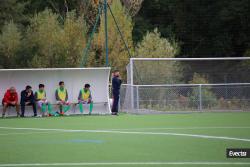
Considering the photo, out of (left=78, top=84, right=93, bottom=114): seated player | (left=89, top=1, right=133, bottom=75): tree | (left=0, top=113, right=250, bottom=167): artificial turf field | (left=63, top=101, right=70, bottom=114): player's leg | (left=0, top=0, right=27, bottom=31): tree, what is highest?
(left=0, top=0, right=27, bottom=31): tree

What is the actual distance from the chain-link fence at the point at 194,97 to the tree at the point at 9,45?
18495 mm

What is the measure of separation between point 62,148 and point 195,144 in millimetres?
2606

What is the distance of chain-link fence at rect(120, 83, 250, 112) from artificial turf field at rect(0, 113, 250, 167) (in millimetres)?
8219

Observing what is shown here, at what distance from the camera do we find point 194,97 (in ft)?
89.3

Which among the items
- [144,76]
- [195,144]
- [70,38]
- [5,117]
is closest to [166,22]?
[70,38]

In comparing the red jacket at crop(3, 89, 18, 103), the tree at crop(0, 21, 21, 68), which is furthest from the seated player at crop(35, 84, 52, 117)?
the tree at crop(0, 21, 21, 68)

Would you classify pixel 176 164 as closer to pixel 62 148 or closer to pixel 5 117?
pixel 62 148

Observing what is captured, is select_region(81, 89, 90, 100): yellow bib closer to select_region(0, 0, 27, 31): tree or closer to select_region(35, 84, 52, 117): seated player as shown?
select_region(35, 84, 52, 117): seated player

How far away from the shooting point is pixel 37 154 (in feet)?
38.4

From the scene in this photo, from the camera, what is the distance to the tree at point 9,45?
43.8 metres

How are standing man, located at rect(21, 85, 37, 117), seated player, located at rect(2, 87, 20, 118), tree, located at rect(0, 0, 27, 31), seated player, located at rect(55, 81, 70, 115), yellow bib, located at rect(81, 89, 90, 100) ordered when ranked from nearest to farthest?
seated player, located at rect(2, 87, 20, 118)
standing man, located at rect(21, 85, 37, 117)
seated player, located at rect(55, 81, 70, 115)
yellow bib, located at rect(81, 89, 90, 100)
tree, located at rect(0, 0, 27, 31)

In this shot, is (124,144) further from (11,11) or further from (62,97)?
(11,11)

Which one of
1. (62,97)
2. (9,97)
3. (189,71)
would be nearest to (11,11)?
(189,71)

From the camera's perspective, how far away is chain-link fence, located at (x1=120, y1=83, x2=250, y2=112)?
88.8ft
